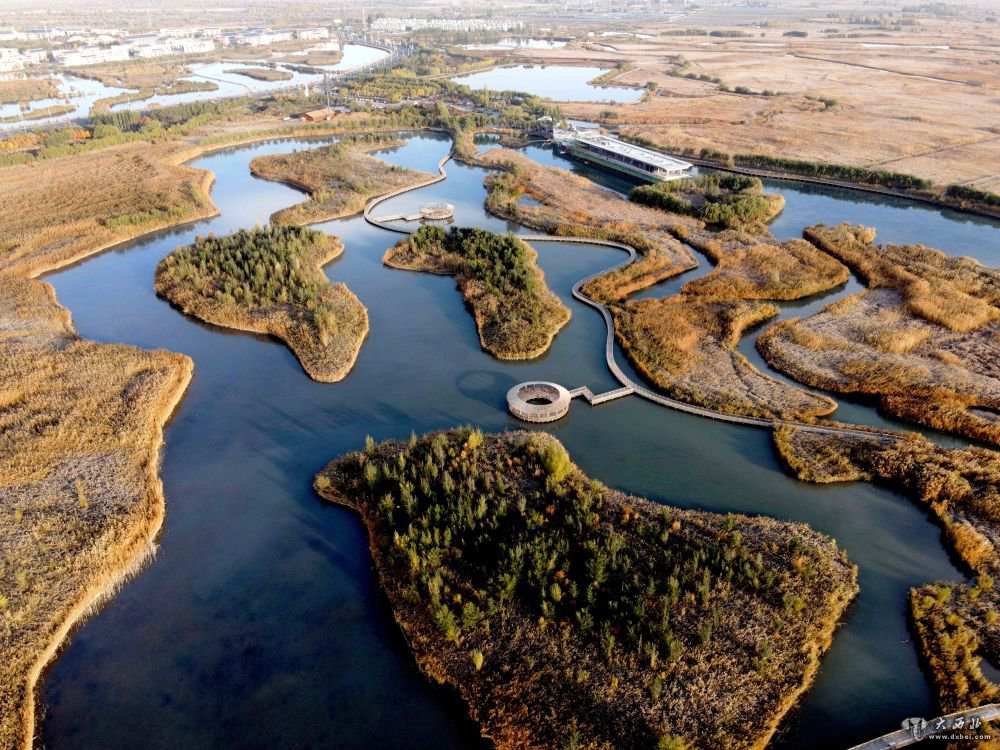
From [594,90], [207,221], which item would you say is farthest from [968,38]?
[207,221]

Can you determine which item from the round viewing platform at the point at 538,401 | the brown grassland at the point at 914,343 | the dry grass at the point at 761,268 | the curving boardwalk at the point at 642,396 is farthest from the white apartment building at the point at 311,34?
the round viewing platform at the point at 538,401

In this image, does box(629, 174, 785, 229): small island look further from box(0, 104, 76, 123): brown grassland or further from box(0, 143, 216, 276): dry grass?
box(0, 104, 76, 123): brown grassland

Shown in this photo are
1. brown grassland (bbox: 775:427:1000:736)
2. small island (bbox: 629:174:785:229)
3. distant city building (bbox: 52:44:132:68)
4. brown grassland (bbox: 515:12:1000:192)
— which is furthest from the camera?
distant city building (bbox: 52:44:132:68)

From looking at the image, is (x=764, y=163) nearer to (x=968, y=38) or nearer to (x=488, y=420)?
(x=488, y=420)

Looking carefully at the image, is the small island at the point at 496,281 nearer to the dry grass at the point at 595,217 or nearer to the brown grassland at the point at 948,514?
the dry grass at the point at 595,217

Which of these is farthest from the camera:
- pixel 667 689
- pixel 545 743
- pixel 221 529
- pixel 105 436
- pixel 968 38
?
pixel 968 38

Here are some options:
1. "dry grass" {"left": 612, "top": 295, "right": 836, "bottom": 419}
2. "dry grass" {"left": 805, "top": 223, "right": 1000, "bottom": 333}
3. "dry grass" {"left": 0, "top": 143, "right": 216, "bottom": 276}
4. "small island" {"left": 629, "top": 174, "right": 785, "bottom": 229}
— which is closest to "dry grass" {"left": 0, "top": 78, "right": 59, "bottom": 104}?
"dry grass" {"left": 0, "top": 143, "right": 216, "bottom": 276}

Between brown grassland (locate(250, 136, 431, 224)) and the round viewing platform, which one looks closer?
the round viewing platform
